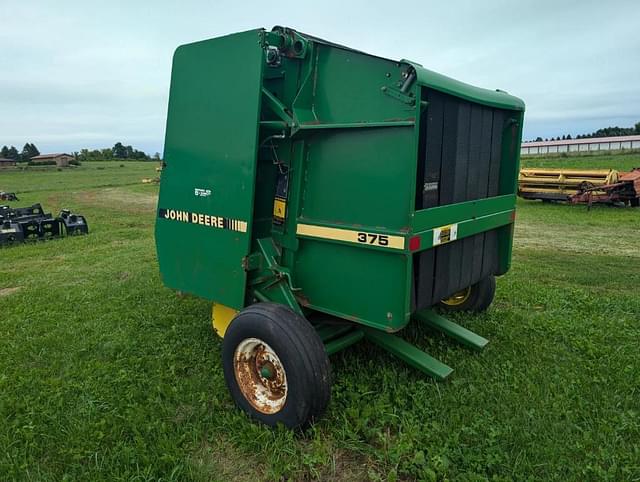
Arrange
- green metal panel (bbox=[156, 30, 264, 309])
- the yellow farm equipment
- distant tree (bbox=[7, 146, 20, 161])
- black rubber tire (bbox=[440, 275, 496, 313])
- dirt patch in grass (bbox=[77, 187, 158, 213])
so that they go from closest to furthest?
green metal panel (bbox=[156, 30, 264, 309]), black rubber tire (bbox=[440, 275, 496, 313]), the yellow farm equipment, dirt patch in grass (bbox=[77, 187, 158, 213]), distant tree (bbox=[7, 146, 20, 161])

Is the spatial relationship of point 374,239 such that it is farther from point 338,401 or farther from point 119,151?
point 119,151

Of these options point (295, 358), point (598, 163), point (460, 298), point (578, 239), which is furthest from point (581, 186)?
point (598, 163)

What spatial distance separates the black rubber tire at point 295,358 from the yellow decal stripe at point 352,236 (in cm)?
54

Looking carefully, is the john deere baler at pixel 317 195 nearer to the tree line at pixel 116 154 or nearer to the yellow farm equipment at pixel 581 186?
the yellow farm equipment at pixel 581 186

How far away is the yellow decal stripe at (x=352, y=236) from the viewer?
2.77 metres

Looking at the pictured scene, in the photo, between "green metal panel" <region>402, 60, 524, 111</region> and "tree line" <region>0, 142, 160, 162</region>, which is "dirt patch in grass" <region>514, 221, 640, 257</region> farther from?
"tree line" <region>0, 142, 160, 162</region>

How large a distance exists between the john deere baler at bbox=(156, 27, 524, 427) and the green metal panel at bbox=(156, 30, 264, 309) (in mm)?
13

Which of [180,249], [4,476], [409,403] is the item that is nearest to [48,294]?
[180,249]

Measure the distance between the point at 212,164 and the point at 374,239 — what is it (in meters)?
1.43

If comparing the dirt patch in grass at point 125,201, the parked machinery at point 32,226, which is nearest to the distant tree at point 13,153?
the dirt patch in grass at point 125,201

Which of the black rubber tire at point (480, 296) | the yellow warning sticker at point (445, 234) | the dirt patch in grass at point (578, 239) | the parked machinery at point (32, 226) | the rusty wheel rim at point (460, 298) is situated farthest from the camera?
the parked machinery at point (32, 226)

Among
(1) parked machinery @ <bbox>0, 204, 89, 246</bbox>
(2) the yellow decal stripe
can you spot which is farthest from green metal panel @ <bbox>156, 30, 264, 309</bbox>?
(1) parked machinery @ <bbox>0, 204, 89, 246</bbox>

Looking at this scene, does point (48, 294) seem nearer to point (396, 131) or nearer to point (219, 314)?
point (219, 314)

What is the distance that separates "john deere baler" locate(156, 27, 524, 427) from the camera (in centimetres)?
280
